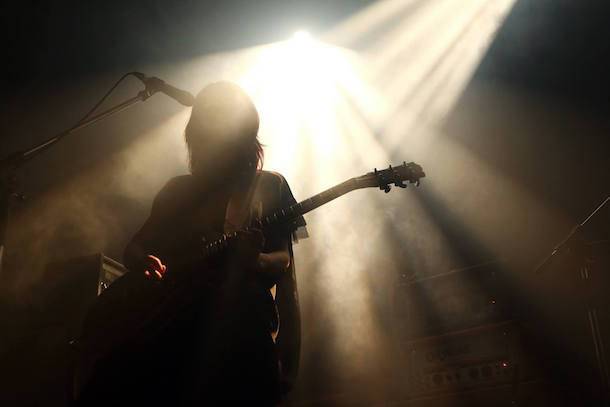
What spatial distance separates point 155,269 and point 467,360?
2.54 meters

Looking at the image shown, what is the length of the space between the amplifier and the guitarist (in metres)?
2.02

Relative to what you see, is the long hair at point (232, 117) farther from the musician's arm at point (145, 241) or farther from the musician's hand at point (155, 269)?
the musician's hand at point (155, 269)

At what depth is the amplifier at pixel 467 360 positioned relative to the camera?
10.9 ft

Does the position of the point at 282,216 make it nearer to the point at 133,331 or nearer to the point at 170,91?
the point at 133,331

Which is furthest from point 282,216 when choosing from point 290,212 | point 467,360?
point 467,360

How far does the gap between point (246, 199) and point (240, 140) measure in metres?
0.24

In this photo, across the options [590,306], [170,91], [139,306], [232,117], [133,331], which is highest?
[170,91]

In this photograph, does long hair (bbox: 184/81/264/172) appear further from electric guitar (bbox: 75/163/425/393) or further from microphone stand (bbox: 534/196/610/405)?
microphone stand (bbox: 534/196/610/405)

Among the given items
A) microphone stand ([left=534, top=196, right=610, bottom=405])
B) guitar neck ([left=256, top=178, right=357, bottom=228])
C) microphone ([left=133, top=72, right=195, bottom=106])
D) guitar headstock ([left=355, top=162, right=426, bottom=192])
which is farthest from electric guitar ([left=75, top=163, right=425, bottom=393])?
microphone stand ([left=534, top=196, right=610, bottom=405])

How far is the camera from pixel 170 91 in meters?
2.59

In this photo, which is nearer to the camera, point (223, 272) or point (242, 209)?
point (223, 272)

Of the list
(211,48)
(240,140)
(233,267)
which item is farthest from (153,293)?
(211,48)

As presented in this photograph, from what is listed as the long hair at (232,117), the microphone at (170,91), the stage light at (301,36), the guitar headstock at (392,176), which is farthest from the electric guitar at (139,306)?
the stage light at (301,36)

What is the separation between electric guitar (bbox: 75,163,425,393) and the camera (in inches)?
67.9
